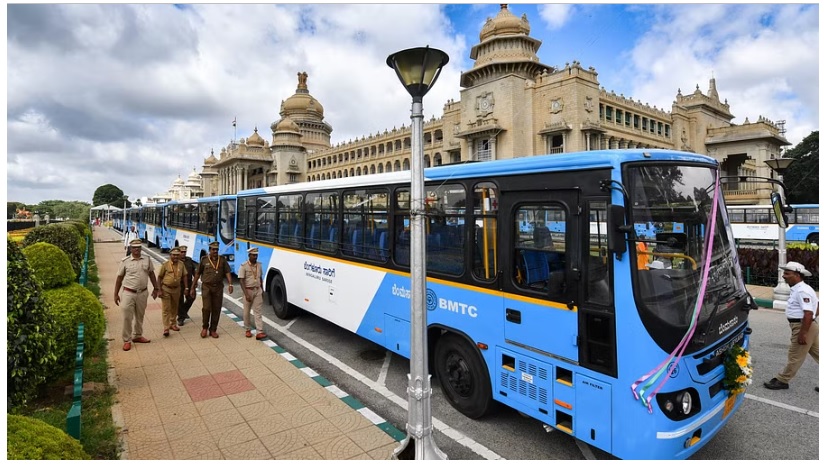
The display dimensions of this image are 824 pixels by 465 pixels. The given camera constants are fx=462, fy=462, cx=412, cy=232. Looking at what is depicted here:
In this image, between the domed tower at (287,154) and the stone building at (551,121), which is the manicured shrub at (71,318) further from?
the domed tower at (287,154)

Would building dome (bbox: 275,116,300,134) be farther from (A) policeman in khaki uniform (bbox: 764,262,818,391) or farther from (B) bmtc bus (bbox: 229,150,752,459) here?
(A) policeman in khaki uniform (bbox: 764,262,818,391)

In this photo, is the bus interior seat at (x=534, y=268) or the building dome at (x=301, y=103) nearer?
the bus interior seat at (x=534, y=268)

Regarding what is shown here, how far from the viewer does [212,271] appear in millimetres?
7906

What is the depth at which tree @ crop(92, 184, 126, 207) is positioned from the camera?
123m

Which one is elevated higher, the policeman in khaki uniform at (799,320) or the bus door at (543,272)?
the bus door at (543,272)

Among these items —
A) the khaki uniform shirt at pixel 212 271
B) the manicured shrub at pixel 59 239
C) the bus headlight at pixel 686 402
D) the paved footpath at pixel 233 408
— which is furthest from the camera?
the manicured shrub at pixel 59 239

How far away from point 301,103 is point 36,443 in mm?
96963

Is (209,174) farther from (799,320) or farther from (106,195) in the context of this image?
(799,320)

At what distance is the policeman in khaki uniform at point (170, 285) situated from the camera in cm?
796

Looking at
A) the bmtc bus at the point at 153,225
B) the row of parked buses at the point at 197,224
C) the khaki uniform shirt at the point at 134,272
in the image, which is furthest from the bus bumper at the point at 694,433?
the bmtc bus at the point at 153,225

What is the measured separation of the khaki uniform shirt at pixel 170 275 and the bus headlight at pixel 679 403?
24.6 feet

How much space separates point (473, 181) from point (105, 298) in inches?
430

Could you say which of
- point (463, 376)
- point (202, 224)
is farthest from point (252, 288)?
point (202, 224)

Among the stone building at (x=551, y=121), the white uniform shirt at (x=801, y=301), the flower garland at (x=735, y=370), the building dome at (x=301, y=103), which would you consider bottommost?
the flower garland at (x=735, y=370)
